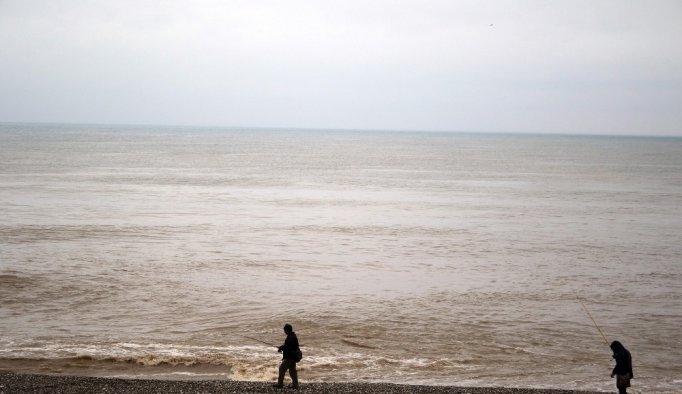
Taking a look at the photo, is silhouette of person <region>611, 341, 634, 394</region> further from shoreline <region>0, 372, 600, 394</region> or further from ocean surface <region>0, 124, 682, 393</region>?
ocean surface <region>0, 124, 682, 393</region>

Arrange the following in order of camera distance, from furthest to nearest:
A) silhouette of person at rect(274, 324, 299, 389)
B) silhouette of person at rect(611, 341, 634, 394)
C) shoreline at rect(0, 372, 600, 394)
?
shoreline at rect(0, 372, 600, 394)
silhouette of person at rect(274, 324, 299, 389)
silhouette of person at rect(611, 341, 634, 394)

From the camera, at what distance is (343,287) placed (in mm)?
25031

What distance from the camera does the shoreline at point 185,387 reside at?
13.5m

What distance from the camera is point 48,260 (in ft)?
91.9

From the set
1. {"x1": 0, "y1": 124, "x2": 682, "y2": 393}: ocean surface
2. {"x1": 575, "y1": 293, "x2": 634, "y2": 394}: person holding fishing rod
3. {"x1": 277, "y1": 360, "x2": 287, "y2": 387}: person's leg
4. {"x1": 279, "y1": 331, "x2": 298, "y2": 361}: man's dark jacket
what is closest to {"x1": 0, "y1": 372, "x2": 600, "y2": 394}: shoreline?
{"x1": 277, "y1": 360, "x2": 287, "y2": 387}: person's leg

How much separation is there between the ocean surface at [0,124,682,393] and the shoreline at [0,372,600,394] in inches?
49.2

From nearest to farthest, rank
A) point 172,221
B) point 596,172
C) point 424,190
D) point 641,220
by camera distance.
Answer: point 172,221 < point 641,220 < point 424,190 < point 596,172

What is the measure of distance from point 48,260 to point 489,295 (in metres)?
18.6

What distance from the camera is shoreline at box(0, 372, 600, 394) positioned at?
13516 millimetres

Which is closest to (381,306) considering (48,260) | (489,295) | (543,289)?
(489,295)

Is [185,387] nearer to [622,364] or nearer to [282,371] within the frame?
[282,371]

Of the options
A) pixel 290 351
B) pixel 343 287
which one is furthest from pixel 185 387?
pixel 343 287

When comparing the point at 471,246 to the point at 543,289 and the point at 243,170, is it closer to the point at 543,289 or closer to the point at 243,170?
the point at 543,289

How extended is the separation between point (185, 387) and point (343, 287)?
11.8 m
